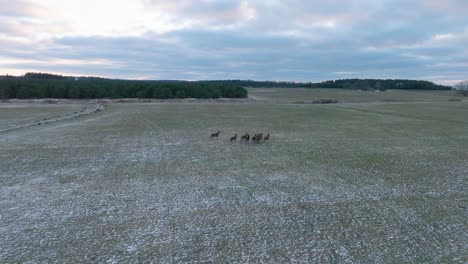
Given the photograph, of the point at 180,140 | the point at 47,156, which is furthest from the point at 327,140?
the point at 47,156

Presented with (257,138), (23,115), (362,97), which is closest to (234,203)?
(257,138)

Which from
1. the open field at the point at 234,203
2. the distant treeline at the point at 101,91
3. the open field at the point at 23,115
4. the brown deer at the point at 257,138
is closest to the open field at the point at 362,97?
the distant treeline at the point at 101,91

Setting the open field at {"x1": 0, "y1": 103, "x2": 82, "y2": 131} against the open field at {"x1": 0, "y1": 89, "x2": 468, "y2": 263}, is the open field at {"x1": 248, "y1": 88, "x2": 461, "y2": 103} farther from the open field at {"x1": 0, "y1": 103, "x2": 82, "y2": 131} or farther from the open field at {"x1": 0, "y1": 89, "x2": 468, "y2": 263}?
the open field at {"x1": 0, "y1": 89, "x2": 468, "y2": 263}

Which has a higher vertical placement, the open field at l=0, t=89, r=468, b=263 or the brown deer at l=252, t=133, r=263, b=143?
the brown deer at l=252, t=133, r=263, b=143

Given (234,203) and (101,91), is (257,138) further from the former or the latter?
(101,91)

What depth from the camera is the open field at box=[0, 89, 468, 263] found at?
8.68m

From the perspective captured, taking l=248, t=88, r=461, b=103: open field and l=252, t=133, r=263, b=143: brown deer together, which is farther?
l=248, t=88, r=461, b=103: open field

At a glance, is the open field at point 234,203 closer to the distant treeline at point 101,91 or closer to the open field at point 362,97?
the open field at point 362,97

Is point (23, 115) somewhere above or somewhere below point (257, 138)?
above

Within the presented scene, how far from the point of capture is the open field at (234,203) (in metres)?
8.68

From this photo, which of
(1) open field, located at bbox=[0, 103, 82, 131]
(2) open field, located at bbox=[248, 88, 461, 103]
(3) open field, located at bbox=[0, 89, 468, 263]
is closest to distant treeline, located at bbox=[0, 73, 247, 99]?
(2) open field, located at bbox=[248, 88, 461, 103]

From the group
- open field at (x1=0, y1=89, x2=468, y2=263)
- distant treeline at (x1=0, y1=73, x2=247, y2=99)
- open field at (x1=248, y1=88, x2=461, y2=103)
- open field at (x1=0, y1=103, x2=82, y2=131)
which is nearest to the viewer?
open field at (x1=0, y1=89, x2=468, y2=263)

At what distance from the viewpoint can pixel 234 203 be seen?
12.3m

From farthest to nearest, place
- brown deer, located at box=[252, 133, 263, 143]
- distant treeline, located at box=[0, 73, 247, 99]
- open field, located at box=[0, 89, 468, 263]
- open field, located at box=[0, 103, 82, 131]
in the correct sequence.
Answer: distant treeline, located at box=[0, 73, 247, 99]
open field, located at box=[0, 103, 82, 131]
brown deer, located at box=[252, 133, 263, 143]
open field, located at box=[0, 89, 468, 263]
